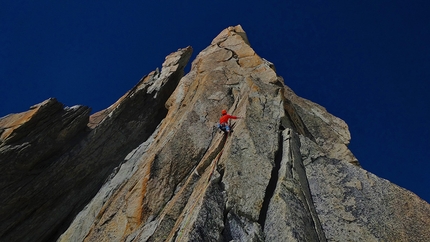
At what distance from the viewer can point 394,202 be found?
21203 millimetres

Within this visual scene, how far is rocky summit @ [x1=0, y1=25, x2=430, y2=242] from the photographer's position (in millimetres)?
19406

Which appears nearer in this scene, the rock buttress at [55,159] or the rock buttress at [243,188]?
the rock buttress at [243,188]

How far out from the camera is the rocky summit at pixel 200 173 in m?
19.4

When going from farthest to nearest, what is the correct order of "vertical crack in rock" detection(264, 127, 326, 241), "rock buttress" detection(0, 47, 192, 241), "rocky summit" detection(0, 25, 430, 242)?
1. "rock buttress" detection(0, 47, 192, 241)
2. "rocky summit" detection(0, 25, 430, 242)
3. "vertical crack in rock" detection(264, 127, 326, 241)

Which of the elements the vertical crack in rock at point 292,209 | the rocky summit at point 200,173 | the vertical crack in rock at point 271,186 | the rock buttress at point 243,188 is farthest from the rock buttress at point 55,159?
the vertical crack in rock at point 292,209

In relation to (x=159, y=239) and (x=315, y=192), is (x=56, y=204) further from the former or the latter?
(x=315, y=192)

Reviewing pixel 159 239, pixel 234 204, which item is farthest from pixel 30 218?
pixel 234 204

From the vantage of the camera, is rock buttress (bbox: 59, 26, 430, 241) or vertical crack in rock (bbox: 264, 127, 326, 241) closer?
vertical crack in rock (bbox: 264, 127, 326, 241)

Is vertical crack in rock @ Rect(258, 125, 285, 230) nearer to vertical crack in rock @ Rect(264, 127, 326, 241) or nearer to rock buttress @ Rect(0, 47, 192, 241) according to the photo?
vertical crack in rock @ Rect(264, 127, 326, 241)

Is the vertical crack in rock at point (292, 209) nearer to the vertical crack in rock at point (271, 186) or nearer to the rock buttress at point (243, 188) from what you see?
the rock buttress at point (243, 188)

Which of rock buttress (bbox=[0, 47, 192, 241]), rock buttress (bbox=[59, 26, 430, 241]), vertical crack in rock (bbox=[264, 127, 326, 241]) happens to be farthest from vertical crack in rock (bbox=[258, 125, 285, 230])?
rock buttress (bbox=[0, 47, 192, 241])

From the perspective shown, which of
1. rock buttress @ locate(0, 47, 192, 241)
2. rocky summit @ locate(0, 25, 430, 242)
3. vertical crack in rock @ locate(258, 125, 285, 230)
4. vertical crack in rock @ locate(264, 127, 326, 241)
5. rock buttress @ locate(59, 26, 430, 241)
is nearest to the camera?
vertical crack in rock @ locate(264, 127, 326, 241)

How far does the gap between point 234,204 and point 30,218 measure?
20.1m

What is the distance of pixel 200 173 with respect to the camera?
2394cm
